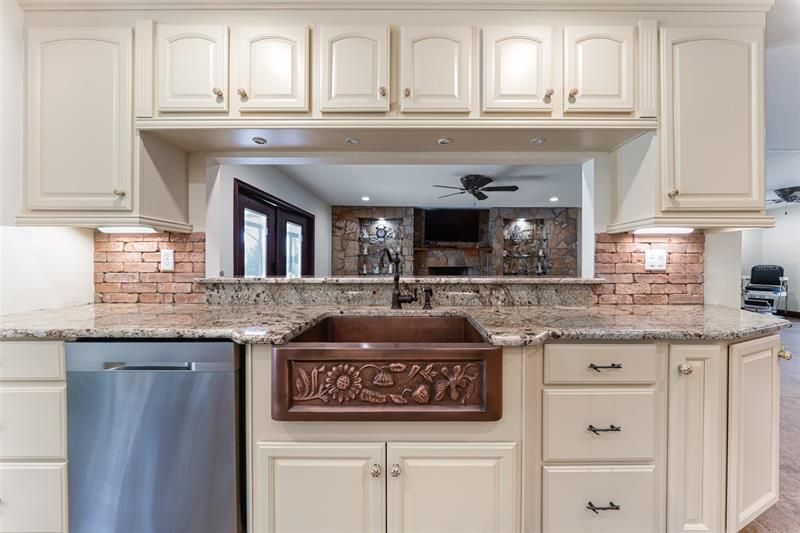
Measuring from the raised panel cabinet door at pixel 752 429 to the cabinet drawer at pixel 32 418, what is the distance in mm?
2372

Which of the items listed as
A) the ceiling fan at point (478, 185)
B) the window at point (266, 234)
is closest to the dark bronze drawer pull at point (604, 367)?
the window at point (266, 234)

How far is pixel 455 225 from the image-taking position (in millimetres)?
7188

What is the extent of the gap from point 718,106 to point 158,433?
2529mm

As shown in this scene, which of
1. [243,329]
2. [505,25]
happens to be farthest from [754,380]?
[243,329]

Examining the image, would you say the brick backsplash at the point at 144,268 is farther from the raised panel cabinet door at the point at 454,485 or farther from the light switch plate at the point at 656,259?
the light switch plate at the point at 656,259

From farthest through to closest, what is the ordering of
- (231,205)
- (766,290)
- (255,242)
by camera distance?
(766,290) < (255,242) < (231,205)

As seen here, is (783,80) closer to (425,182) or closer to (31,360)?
(425,182)

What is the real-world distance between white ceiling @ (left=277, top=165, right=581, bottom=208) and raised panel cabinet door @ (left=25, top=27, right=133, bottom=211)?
2.46 m

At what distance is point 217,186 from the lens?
1.98m

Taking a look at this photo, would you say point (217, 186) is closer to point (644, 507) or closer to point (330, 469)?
point (330, 469)

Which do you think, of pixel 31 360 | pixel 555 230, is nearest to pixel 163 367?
pixel 31 360

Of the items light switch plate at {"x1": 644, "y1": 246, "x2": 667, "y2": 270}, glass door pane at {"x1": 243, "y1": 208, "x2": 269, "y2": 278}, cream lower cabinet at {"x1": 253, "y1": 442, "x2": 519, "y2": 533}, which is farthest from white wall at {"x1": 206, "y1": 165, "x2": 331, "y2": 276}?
light switch plate at {"x1": 644, "y1": 246, "x2": 667, "y2": 270}

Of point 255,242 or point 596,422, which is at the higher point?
point 255,242

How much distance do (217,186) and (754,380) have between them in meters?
2.62
